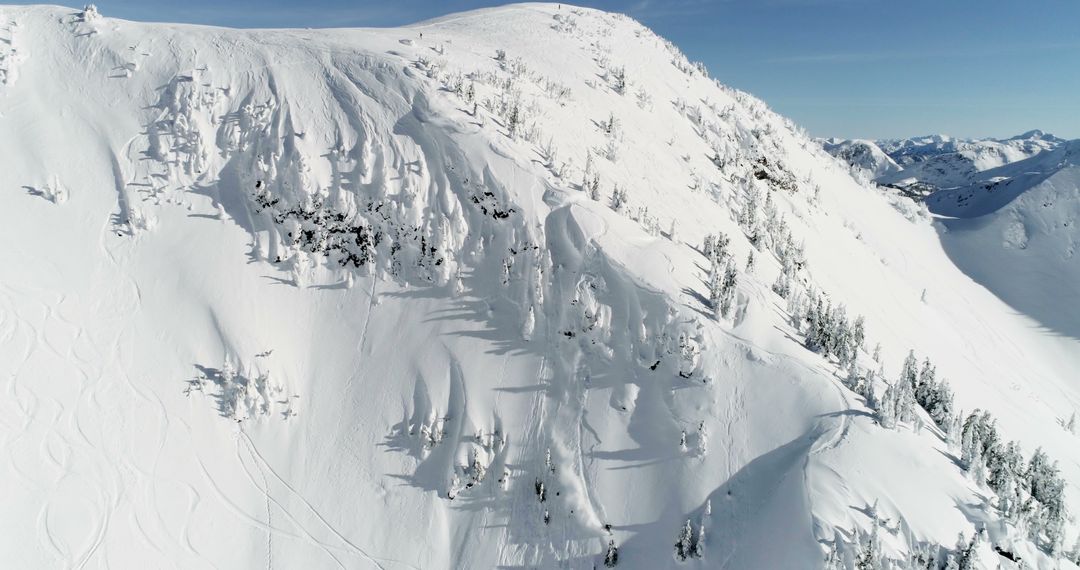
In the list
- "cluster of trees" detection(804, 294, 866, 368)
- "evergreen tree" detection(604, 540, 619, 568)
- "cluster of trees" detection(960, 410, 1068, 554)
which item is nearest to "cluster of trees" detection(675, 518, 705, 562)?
"evergreen tree" detection(604, 540, 619, 568)

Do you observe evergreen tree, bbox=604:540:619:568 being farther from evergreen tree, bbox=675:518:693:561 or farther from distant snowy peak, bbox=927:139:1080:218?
distant snowy peak, bbox=927:139:1080:218

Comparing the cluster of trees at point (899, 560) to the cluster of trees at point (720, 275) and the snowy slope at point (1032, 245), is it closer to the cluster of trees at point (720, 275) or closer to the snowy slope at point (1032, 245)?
the cluster of trees at point (720, 275)

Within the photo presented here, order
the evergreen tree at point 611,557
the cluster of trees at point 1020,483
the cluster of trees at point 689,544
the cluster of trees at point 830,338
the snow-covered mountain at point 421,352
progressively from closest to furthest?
the cluster of trees at point 1020,483 < the cluster of trees at point 689,544 < the evergreen tree at point 611,557 < the snow-covered mountain at point 421,352 < the cluster of trees at point 830,338

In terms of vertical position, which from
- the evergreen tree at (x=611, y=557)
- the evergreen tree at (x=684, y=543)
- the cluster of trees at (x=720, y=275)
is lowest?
the evergreen tree at (x=611, y=557)

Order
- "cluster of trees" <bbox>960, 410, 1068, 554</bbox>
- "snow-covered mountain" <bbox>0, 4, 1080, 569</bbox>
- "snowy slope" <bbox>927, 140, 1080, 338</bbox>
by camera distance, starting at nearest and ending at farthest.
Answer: "cluster of trees" <bbox>960, 410, 1068, 554</bbox> < "snow-covered mountain" <bbox>0, 4, 1080, 569</bbox> < "snowy slope" <bbox>927, 140, 1080, 338</bbox>

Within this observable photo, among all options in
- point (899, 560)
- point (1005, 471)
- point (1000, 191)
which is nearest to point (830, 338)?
point (1005, 471)

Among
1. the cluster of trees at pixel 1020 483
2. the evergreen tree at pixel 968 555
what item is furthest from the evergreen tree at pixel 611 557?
the cluster of trees at pixel 1020 483

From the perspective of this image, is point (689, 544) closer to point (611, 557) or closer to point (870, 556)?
point (611, 557)
